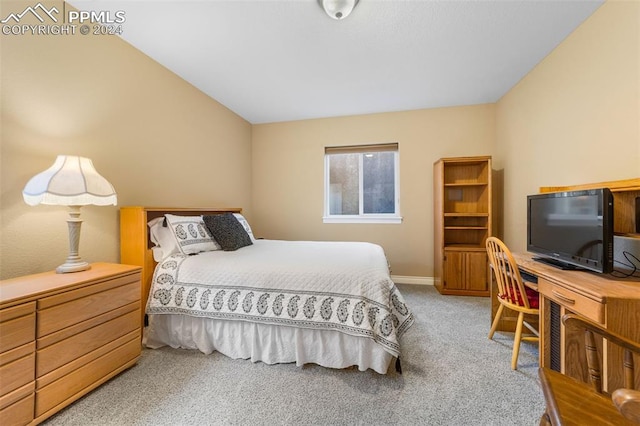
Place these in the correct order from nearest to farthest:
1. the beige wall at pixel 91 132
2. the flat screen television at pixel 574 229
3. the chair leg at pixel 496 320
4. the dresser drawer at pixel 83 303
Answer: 1. the dresser drawer at pixel 83 303
2. the flat screen television at pixel 574 229
3. the beige wall at pixel 91 132
4. the chair leg at pixel 496 320

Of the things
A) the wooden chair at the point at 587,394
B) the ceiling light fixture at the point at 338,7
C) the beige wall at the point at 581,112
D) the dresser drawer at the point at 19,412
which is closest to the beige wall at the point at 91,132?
the dresser drawer at the point at 19,412

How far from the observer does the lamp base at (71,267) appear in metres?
1.49

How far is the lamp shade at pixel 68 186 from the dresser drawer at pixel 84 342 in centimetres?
74

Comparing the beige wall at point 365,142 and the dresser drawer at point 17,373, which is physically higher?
the beige wall at point 365,142

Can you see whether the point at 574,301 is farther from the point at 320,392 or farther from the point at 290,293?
the point at 290,293

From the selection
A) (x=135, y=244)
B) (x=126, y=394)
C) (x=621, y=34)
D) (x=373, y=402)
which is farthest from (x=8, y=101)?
(x=621, y=34)

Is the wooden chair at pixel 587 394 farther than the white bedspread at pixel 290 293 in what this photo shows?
No

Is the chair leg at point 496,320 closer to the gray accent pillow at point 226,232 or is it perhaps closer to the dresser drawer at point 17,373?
the gray accent pillow at point 226,232

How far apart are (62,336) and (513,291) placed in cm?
→ 277

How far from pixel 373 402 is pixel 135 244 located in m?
2.08

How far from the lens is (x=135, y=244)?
1994mm

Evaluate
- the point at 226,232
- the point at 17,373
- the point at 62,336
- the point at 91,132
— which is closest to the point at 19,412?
the point at 17,373

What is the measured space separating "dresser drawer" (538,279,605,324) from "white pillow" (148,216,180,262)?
2.61m

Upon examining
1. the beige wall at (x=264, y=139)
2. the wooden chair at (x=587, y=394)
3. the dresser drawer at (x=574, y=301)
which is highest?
the beige wall at (x=264, y=139)
